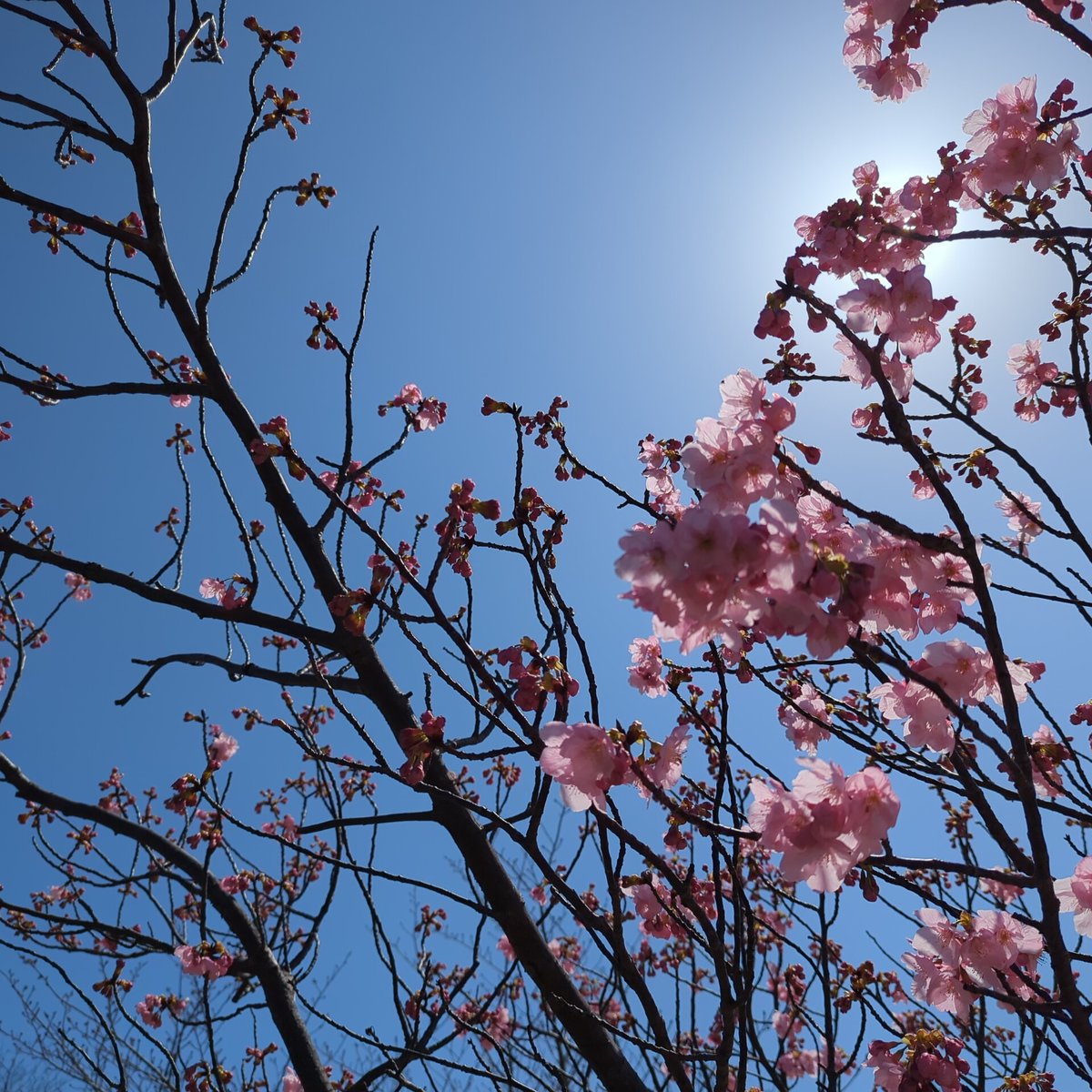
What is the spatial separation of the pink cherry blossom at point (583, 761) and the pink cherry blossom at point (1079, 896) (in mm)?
1263

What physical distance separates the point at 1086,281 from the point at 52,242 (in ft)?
14.5

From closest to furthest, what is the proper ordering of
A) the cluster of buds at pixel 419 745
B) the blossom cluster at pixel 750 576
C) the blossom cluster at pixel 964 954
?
the blossom cluster at pixel 750 576 → the cluster of buds at pixel 419 745 → the blossom cluster at pixel 964 954

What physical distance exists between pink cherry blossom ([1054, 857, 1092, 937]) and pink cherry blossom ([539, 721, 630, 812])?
1263 mm

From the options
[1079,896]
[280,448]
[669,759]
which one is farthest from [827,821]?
[280,448]

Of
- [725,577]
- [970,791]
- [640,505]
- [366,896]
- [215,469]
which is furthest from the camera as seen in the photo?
[215,469]

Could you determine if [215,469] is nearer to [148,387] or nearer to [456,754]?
[148,387]

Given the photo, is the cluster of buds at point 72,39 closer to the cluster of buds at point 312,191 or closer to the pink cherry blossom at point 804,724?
the cluster of buds at point 312,191

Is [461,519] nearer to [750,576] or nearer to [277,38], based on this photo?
[750,576]

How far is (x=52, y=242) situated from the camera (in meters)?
3.78

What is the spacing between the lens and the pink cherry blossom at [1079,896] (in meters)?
2.02

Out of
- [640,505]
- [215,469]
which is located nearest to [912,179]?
[640,505]

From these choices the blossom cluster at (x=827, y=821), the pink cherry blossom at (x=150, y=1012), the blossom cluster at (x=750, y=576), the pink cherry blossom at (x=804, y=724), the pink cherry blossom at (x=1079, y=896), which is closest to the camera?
the blossom cluster at (x=750, y=576)

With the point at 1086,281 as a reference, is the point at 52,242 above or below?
above

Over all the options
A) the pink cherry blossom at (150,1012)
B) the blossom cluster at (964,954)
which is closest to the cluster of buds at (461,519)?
the blossom cluster at (964,954)
